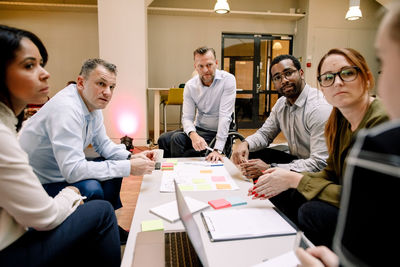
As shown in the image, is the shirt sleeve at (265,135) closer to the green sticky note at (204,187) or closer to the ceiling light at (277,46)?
the green sticky note at (204,187)

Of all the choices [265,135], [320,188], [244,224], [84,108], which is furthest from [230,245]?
[265,135]

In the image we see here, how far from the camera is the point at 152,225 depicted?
1.01 m

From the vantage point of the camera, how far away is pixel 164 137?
2.75 meters

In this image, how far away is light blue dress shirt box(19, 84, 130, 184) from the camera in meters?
1.41

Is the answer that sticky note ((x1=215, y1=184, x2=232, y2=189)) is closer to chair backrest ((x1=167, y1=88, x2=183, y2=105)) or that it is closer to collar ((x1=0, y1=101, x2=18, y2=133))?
collar ((x1=0, y1=101, x2=18, y2=133))

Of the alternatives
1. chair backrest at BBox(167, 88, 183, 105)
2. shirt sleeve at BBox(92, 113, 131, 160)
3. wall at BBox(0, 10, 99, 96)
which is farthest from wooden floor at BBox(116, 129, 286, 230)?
wall at BBox(0, 10, 99, 96)

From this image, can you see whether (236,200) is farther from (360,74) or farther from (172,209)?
(360,74)

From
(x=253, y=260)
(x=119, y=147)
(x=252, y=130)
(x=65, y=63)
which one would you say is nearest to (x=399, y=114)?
(x=253, y=260)

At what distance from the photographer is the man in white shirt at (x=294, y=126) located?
1629 mm

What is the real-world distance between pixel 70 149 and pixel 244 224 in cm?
98

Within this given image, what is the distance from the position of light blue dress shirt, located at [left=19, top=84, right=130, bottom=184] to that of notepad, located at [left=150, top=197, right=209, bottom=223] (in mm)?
467

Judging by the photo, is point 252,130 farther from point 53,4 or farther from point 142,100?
point 53,4

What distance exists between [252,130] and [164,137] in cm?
411

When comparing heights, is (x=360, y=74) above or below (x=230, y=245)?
above
